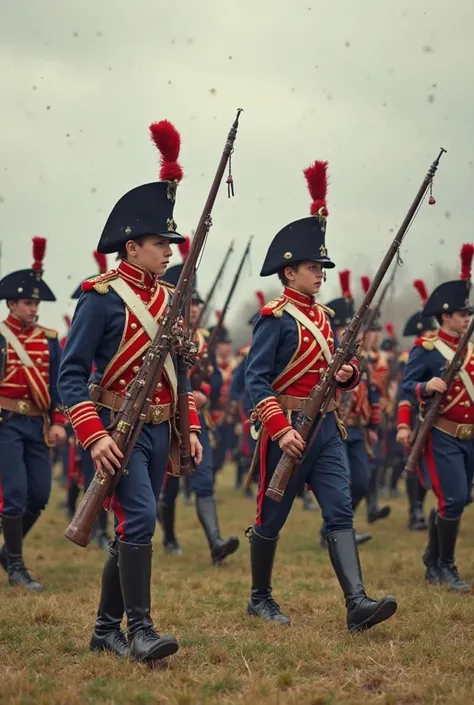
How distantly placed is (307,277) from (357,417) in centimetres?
421

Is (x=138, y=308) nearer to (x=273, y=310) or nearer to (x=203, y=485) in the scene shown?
(x=273, y=310)

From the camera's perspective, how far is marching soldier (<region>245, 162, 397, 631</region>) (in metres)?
5.93

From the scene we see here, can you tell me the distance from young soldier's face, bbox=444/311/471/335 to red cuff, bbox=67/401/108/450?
363cm

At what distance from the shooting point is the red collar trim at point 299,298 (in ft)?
20.7

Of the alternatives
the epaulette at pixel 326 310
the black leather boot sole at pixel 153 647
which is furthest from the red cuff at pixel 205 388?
the black leather boot sole at pixel 153 647

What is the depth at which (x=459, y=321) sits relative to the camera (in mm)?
7832

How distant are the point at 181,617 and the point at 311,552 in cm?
345

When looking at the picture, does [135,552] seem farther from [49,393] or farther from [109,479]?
[49,393]

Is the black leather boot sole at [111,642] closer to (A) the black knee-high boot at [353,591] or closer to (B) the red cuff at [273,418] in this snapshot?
(A) the black knee-high boot at [353,591]

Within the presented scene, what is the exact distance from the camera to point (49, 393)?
8.04 m

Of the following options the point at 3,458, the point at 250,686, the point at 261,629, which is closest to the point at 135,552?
the point at 250,686

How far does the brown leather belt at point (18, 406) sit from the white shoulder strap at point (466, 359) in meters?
3.06

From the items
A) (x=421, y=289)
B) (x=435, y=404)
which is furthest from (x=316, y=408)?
(x=421, y=289)

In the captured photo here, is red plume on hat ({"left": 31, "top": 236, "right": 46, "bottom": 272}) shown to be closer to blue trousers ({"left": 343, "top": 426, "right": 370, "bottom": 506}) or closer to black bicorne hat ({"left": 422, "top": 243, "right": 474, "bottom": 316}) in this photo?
black bicorne hat ({"left": 422, "top": 243, "right": 474, "bottom": 316})
